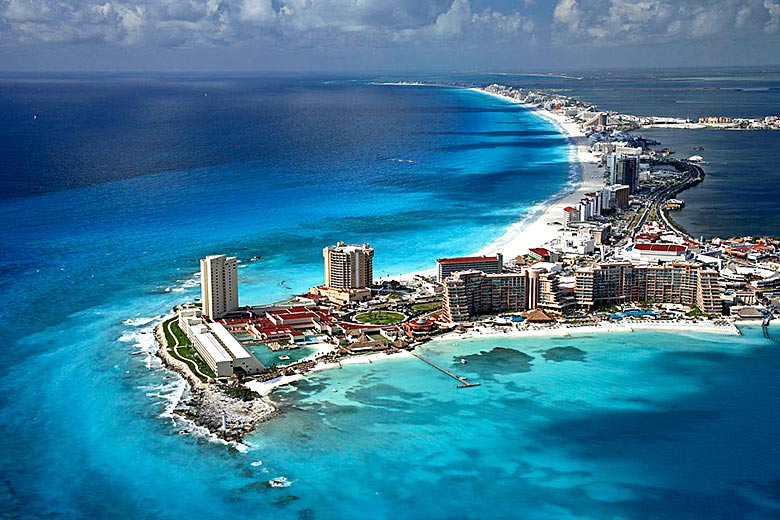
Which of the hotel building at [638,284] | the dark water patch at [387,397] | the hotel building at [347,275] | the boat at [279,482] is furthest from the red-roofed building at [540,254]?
the boat at [279,482]

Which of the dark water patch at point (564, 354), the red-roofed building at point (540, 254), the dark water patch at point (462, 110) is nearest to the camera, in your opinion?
the dark water patch at point (564, 354)

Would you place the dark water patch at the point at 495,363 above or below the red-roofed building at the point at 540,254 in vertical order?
below

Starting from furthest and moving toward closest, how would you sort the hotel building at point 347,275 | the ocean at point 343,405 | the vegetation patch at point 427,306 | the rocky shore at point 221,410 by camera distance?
the hotel building at point 347,275 < the vegetation patch at point 427,306 < the rocky shore at point 221,410 < the ocean at point 343,405

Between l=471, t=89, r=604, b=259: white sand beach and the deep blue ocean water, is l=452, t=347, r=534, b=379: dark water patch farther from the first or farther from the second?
the deep blue ocean water

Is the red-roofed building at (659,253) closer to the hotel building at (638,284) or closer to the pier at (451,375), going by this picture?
the hotel building at (638,284)

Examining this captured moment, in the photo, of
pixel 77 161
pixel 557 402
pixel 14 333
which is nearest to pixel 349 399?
pixel 557 402

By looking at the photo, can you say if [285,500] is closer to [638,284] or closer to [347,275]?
[347,275]
